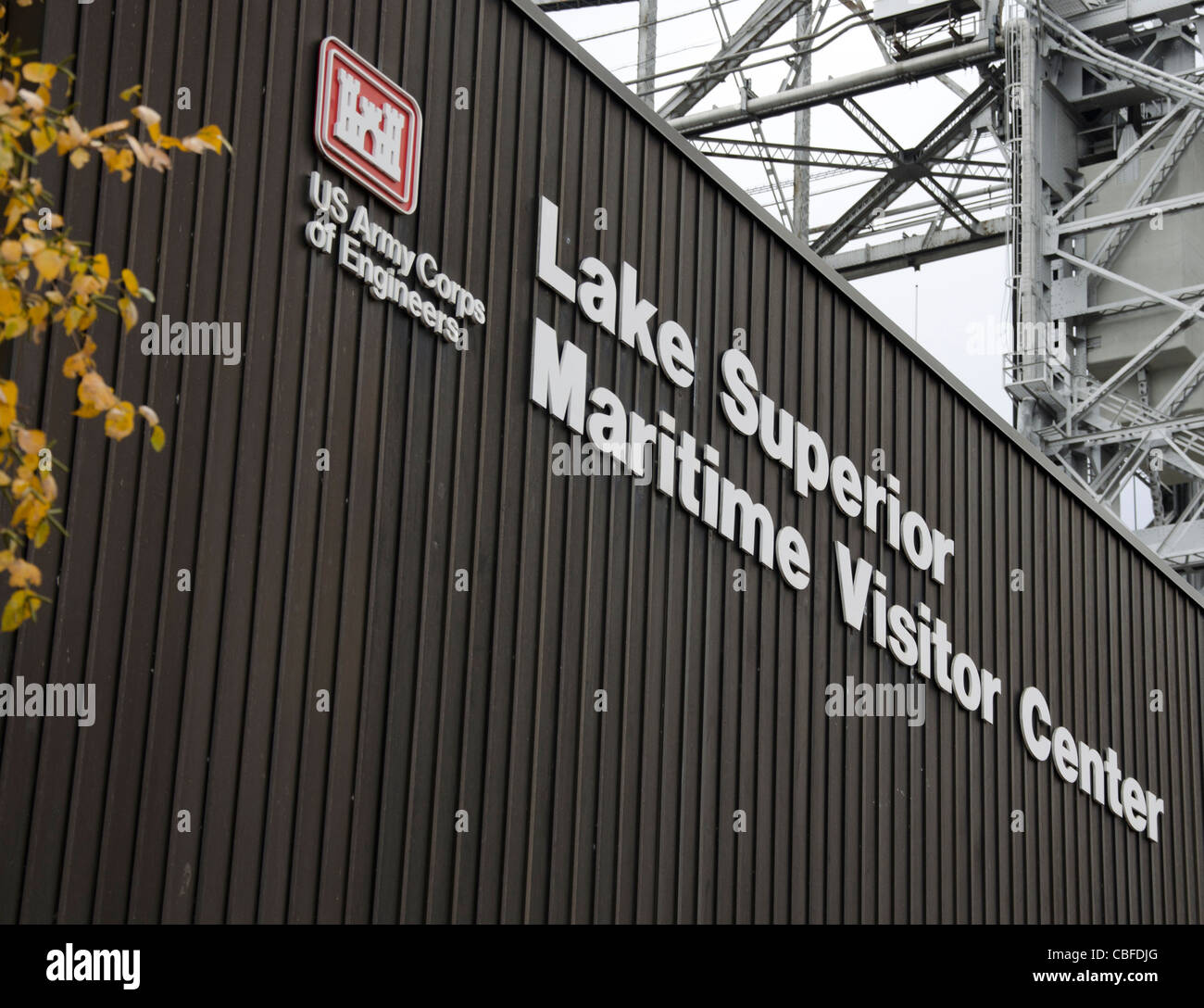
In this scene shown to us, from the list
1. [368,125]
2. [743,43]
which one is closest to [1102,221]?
[743,43]

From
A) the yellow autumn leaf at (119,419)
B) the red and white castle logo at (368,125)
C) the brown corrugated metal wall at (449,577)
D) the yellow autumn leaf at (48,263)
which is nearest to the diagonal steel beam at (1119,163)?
the brown corrugated metal wall at (449,577)

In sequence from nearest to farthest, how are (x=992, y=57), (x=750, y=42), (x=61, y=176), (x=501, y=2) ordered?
(x=61, y=176), (x=501, y=2), (x=992, y=57), (x=750, y=42)

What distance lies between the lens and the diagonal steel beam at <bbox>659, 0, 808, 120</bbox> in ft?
91.2

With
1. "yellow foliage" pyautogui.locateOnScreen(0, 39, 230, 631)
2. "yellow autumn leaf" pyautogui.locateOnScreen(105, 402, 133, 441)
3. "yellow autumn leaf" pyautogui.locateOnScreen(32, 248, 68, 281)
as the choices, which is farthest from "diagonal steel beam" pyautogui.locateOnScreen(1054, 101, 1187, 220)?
"yellow autumn leaf" pyautogui.locateOnScreen(32, 248, 68, 281)

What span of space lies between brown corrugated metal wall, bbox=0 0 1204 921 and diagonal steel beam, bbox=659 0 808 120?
1661 cm

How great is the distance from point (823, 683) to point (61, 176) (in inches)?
254

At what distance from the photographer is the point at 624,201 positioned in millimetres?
10109

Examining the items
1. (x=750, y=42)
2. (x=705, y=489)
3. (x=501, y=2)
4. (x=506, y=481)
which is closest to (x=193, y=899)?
(x=506, y=481)

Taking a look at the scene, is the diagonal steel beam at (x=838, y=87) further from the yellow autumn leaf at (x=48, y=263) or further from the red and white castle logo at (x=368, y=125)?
the yellow autumn leaf at (x=48, y=263)

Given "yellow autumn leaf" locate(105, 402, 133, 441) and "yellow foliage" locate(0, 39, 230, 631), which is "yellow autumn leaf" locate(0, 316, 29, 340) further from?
"yellow autumn leaf" locate(105, 402, 133, 441)

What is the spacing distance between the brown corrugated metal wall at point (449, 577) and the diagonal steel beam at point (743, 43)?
1661cm

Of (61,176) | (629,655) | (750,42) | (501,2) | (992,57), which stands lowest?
(629,655)

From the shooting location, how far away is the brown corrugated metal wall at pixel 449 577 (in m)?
6.98
